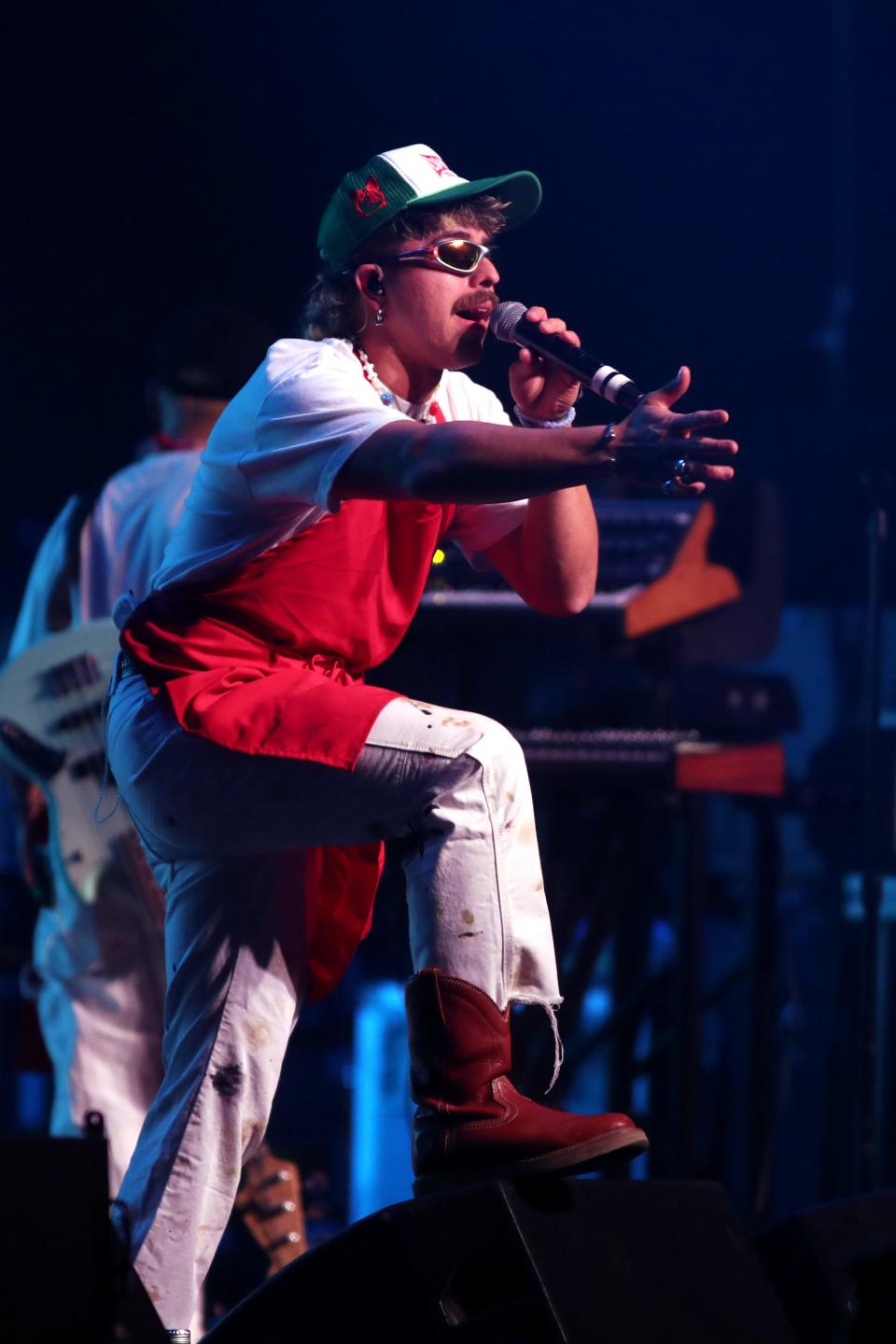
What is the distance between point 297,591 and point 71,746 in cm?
121

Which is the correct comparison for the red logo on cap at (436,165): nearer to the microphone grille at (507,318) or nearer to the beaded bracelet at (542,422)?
the microphone grille at (507,318)

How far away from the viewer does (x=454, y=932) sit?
2045 millimetres

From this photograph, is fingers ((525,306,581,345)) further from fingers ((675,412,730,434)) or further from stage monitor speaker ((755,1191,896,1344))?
stage monitor speaker ((755,1191,896,1344))

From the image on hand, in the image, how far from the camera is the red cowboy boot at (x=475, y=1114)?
1.95 metres

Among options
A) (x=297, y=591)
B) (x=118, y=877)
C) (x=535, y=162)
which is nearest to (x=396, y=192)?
(x=297, y=591)

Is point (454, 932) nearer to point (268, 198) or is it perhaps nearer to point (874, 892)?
point (874, 892)

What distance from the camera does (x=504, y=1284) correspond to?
1.88 metres

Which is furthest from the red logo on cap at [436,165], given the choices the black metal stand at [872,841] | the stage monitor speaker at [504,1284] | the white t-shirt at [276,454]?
the black metal stand at [872,841]

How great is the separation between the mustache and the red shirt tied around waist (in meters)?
0.16

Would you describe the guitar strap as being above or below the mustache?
below

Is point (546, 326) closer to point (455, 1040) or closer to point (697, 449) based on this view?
point (697, 449)

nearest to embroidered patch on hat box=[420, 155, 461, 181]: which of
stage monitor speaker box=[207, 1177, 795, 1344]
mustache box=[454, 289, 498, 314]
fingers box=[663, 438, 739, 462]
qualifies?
mustache box=[454, 289, 498, 314]

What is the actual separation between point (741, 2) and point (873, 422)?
56.0 inches

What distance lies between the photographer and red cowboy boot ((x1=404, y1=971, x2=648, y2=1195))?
195cm
